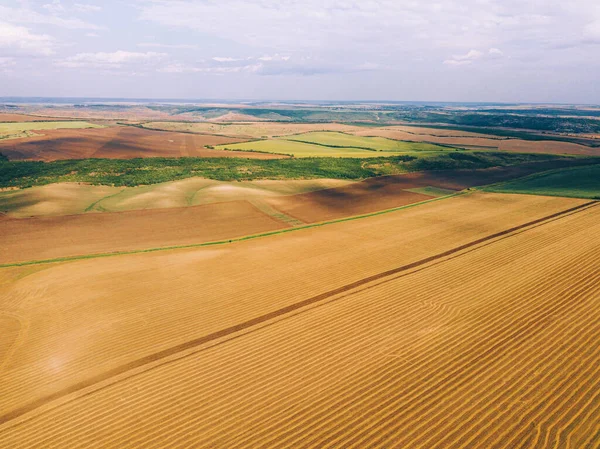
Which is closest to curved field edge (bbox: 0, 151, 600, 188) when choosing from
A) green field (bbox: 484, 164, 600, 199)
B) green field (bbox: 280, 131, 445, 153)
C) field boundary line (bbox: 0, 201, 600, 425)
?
green field (bbox: 484, 164, 600, 199)

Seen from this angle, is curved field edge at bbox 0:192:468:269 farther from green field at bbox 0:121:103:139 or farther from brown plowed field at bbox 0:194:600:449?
green field at bbox 0:121:103:139

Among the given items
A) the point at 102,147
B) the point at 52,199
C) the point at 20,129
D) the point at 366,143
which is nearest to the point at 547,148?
the point at 366,143

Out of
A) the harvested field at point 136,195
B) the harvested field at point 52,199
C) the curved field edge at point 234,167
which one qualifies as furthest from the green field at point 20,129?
the harvested field at point 136,195

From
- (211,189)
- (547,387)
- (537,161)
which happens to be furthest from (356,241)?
(537,161)

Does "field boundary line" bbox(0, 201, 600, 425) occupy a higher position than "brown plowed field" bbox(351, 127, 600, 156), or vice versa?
"brown plowed field" bbox(351, 127, 600, 156)

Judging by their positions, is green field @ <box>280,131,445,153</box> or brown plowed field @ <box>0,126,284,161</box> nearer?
brown plowed field @ <box>0,126,284,161</box>

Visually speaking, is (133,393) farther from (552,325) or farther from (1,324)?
(552,325)

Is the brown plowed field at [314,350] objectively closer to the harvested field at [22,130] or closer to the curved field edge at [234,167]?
the curved field edge at [234,167]
